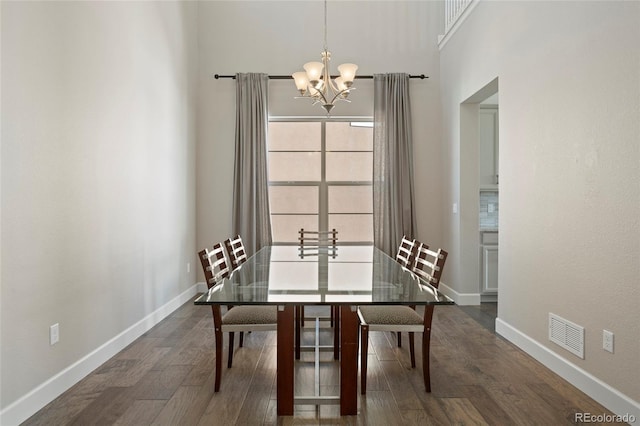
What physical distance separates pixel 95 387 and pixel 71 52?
6.84 ft

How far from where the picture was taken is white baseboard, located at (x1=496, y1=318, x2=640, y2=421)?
225cm

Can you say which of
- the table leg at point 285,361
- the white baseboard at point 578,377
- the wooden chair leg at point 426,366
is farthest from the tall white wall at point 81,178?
the white baseboard at point 578,377

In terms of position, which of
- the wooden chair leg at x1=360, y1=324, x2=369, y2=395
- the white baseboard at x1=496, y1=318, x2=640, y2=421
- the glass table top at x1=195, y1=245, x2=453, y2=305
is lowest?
the white baseboard at x1=496, y1=318, x2=640, y2=421

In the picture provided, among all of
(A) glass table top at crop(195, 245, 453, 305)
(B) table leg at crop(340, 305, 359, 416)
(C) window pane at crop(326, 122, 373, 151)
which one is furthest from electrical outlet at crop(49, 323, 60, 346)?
(C) window pane at crop(326, 122, 373, 151)

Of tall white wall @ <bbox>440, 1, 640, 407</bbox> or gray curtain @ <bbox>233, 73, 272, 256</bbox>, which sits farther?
gray curtain @ <bbox>233, 73, 272, 256</bbox>

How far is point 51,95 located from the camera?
253 centimetres

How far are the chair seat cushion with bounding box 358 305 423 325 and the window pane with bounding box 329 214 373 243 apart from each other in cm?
294

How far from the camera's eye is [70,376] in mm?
2674

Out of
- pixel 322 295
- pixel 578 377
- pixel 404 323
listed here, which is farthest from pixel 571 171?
pixel 322 295

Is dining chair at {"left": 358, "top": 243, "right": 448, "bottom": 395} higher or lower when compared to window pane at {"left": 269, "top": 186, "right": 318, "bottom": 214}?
lower

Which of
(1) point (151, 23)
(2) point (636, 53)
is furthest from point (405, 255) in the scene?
(1) point (151, 23)

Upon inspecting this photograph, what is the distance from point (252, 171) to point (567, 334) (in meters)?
3.72

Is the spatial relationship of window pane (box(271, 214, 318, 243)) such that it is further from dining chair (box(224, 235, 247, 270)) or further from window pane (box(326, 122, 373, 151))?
dining chair (box(224, 235, 247, 270))

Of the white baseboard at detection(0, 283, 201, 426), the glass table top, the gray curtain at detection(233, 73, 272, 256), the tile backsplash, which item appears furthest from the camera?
the tile backsplash
